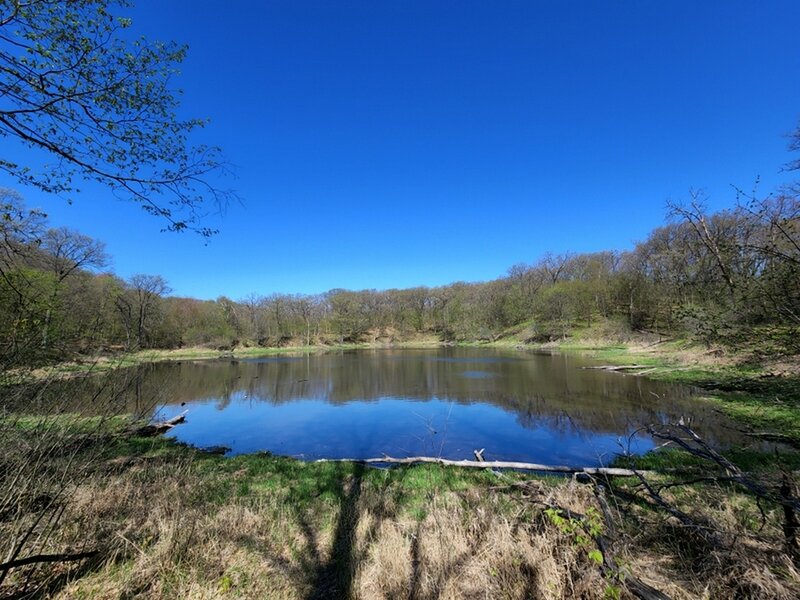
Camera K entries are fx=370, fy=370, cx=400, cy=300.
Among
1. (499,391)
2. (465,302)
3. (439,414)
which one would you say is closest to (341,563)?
(439,414)

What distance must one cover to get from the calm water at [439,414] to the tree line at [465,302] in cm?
193

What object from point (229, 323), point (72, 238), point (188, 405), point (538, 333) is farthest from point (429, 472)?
point (229, 323)

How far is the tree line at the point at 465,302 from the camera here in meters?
6.15

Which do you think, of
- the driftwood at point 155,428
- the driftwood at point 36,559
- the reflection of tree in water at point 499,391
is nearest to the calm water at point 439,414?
the reflection of tree in water at point 499,391

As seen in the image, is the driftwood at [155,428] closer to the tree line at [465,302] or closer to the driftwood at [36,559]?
the tree line at [465,302]

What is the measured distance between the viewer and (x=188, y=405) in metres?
21.8

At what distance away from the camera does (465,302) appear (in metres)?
83.9

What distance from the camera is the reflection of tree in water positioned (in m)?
15.0

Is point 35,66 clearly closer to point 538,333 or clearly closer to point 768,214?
point 768,214

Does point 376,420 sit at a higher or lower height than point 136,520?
lower

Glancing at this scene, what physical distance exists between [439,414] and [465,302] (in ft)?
223

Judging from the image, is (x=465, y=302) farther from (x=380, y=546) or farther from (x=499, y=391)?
(x=380, y=546)

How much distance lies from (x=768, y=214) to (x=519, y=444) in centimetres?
893

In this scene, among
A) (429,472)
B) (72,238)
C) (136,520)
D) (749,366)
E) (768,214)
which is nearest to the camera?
(136,520)
